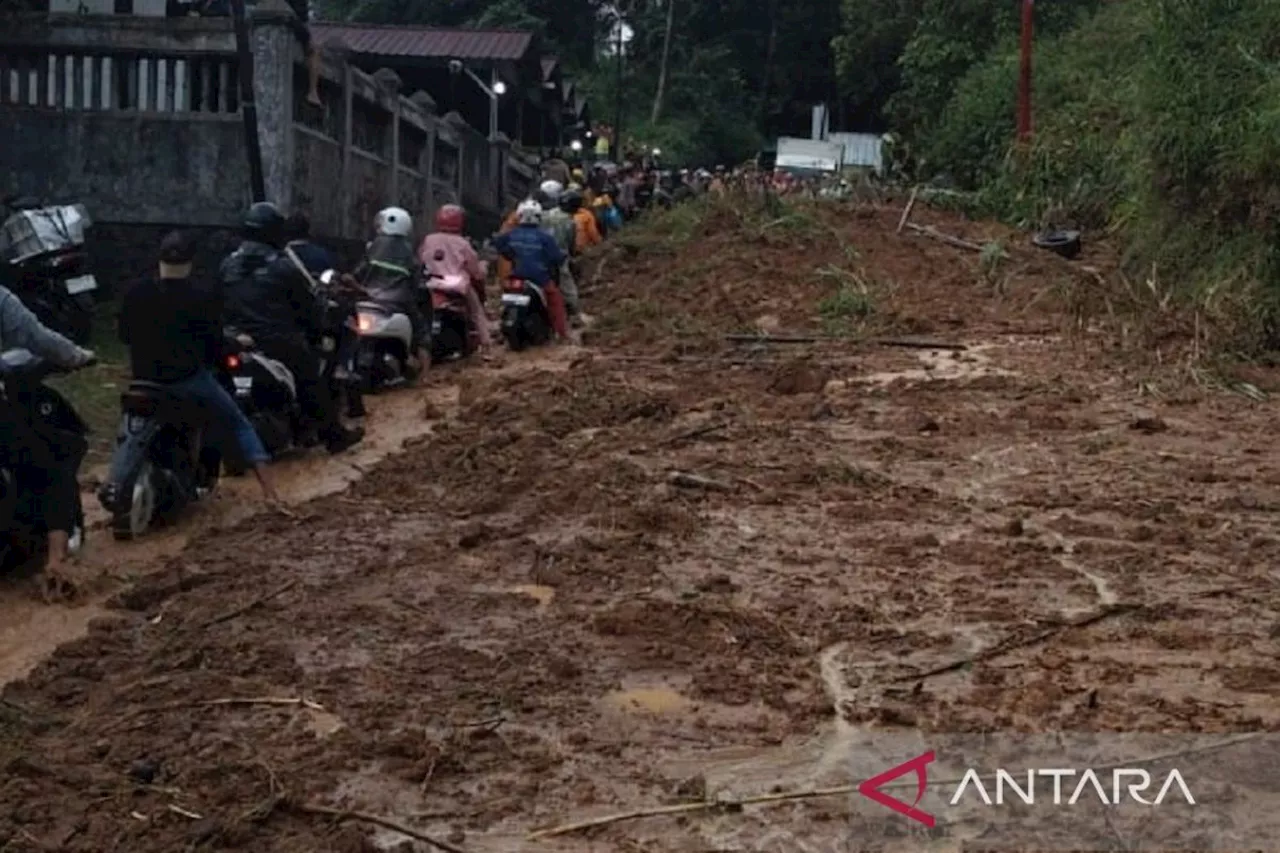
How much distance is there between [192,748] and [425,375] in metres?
7.54

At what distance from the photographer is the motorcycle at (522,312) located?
1260 cm

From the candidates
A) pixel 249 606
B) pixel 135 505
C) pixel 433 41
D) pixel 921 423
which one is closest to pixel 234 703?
pixel 249 606

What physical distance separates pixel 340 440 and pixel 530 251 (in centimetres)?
463

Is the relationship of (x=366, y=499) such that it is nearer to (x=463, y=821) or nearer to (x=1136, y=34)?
(x=463, y=821)

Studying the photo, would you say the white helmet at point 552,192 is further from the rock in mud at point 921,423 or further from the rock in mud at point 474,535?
the rock in mud at point 474,535

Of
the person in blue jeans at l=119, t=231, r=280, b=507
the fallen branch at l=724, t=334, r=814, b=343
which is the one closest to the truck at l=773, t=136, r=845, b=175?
the fallen branch at l=724, t=334, r=814, b=343

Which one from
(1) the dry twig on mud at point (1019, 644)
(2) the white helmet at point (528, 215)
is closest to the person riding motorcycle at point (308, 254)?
(2) the white helmet at point (528, 215)

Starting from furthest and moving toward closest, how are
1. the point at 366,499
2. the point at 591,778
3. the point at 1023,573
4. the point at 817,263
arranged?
the point at 817,263
the point at 366,499
the point at 1023,573
the point at 591,778

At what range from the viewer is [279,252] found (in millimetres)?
8109

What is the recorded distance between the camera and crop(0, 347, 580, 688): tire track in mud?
5.04 m

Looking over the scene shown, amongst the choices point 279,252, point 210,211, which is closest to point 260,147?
point 210,211

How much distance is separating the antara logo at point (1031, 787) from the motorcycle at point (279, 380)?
4.36 metres

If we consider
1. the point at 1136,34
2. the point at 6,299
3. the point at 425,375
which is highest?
the point at 1136,34

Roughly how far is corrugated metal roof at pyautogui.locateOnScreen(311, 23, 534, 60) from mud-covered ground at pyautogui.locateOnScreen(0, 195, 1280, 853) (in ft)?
59.9
